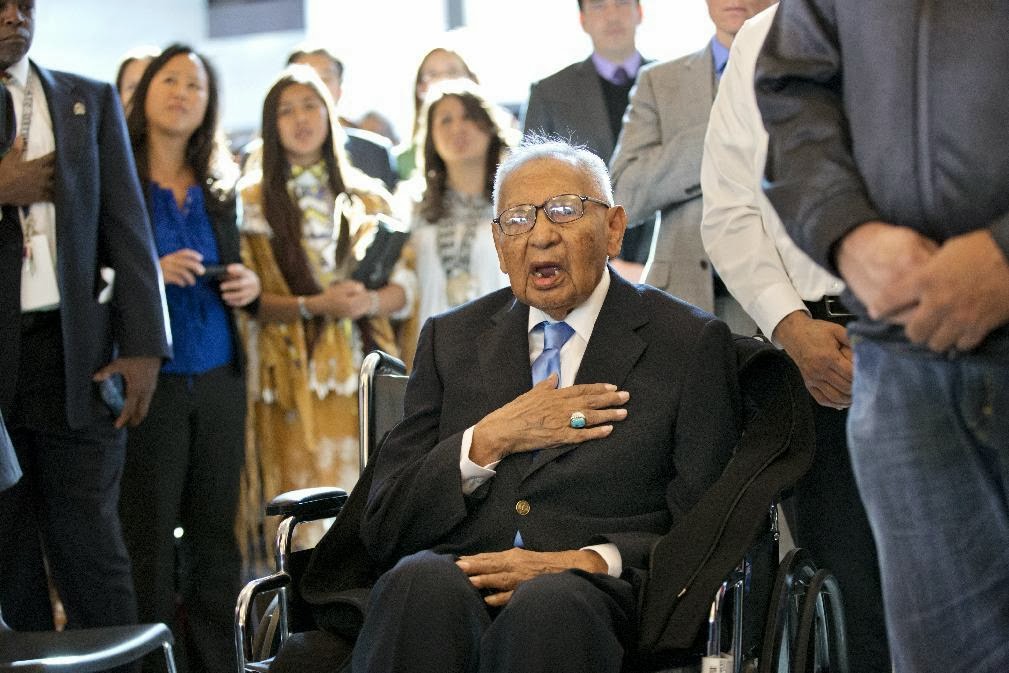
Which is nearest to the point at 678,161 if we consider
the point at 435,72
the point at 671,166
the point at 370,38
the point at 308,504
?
the point at 671,166

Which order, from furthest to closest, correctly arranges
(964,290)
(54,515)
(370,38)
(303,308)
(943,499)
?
(370,38) < (303,308) < (54,515) < (943,499) < (964,290)

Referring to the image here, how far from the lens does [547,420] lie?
268 centimetres

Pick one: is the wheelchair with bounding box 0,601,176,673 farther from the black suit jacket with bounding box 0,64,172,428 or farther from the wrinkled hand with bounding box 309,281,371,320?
the wrinkled hand with bounding box 309,281,371,320

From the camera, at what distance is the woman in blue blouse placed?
4082 millimetres

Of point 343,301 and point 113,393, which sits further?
point 343,301

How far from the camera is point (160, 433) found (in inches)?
163

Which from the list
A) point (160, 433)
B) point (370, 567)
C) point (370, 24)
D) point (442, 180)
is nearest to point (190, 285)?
point (160, 433)

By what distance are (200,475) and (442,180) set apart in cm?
138

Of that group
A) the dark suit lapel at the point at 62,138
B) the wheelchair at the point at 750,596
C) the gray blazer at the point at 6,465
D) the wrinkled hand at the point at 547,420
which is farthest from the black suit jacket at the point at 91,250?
the wrinkled hand at the point at 547,420

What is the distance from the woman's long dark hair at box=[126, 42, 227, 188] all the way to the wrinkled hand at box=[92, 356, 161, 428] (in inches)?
31.2

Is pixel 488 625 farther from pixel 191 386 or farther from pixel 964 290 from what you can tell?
pixel 191 386

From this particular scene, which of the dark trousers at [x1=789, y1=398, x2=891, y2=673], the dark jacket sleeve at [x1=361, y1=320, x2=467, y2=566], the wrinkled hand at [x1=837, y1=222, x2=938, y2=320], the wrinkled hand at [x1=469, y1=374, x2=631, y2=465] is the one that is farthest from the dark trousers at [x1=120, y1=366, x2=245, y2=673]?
the wrinkled hand at [x1=837, y1=222, x2=938, y2=320]

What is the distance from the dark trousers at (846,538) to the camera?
279cm

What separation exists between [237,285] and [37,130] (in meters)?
0.84
